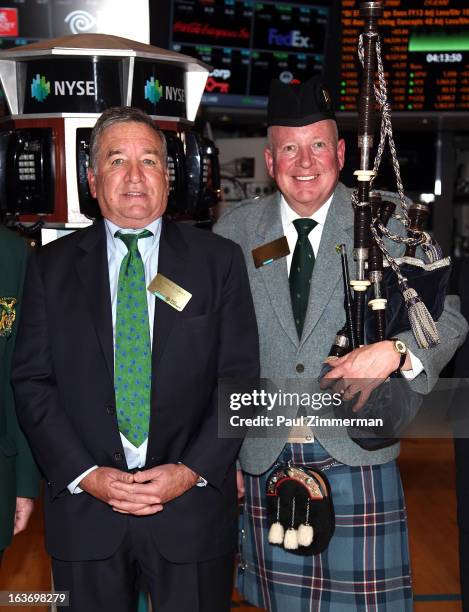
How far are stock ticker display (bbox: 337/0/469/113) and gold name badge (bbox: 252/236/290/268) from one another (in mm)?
3566

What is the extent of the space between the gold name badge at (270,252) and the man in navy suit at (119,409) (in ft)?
0.66

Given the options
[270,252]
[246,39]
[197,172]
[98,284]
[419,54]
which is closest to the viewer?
[98,284]

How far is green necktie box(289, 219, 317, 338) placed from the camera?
2.34 meters

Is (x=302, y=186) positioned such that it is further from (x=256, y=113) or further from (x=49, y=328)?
(x=256, y=113)

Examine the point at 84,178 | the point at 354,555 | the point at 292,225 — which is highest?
the point at 84,178

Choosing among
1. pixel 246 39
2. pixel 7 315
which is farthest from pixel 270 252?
pixel 246 39

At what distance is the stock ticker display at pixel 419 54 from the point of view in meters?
5.59

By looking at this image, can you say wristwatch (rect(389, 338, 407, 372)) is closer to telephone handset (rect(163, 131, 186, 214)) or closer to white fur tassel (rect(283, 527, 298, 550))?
white fur tassel (rect(283, 527, 298, 550))

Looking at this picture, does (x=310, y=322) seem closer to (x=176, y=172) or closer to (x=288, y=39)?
(x=176, y=172)

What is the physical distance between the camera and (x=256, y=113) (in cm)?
577

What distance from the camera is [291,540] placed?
2279 mm

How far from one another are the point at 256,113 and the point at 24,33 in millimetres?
1566

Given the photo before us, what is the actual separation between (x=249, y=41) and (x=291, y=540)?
395 cm

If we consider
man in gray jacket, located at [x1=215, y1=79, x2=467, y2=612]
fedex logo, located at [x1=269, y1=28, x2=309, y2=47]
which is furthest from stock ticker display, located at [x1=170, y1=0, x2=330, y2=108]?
man in gray jacket, located at [x1=215, y1=79, x2=467, y2=612]
